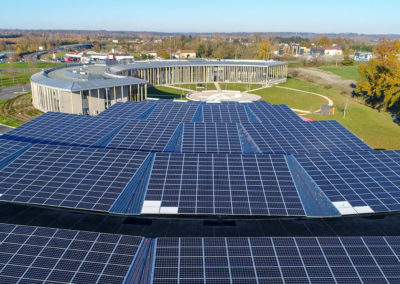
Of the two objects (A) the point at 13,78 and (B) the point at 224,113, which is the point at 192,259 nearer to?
(B) the point at 224,113

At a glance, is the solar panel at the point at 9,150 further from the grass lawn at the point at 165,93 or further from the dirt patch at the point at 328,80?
the dirt patch at the point at 328,80

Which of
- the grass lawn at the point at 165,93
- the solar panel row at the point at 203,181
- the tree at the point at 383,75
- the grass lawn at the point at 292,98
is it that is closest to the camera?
the solar panel row at the point at 203,181

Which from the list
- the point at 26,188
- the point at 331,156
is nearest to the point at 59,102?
the point at 26,188

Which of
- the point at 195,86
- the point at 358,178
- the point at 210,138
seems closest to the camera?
the point at 358,178

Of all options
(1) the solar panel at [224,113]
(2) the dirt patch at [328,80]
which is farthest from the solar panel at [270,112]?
(2) the dirt patch at [328,80]

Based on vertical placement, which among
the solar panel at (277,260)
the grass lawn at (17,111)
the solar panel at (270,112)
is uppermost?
the solar panel at (270,112)

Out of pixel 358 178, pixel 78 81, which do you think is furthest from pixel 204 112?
pixel 78 81

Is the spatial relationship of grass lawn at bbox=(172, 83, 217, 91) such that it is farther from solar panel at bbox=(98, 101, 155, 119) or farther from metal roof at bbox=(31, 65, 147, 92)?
solar panel at bbox=(98, 101, 155, 119)
